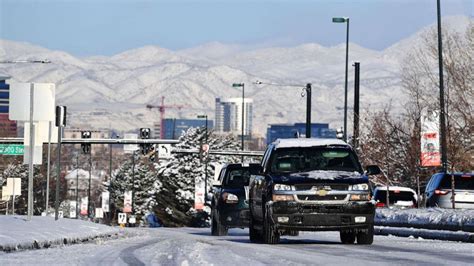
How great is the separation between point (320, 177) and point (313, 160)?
3.48 feet

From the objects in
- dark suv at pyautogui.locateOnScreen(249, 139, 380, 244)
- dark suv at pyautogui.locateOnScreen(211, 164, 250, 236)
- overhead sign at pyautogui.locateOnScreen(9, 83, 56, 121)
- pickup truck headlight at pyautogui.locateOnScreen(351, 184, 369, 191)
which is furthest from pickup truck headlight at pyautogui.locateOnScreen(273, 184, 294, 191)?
dark suv at pyautogui.locateOnScreen(211, 164, 250, 236)

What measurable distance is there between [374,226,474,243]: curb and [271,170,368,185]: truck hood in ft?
12.3

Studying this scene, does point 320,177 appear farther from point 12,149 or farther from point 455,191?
point 12,149

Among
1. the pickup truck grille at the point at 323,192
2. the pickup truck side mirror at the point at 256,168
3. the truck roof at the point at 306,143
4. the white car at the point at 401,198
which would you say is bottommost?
the white car at the point at 401,198

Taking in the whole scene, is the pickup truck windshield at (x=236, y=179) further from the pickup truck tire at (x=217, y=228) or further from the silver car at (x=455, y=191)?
the silver car at (x=455, y=191)

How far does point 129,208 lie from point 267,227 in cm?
9811

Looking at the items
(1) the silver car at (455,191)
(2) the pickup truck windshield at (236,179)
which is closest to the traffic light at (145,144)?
(1) the silver car at (455,191)

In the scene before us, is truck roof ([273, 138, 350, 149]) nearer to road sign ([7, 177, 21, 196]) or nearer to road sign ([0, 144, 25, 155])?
road sign ([7, 177, 21, 196])

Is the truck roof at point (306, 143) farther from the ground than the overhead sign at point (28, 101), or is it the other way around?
the overhead sign at point (28, 101)

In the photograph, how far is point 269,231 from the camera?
78.6 feet

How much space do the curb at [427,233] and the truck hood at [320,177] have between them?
3744mm

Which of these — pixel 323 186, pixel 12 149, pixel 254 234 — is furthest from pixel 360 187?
pixel 12 149

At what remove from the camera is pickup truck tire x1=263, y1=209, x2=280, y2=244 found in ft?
78.3

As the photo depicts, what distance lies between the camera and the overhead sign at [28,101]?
26500mm
